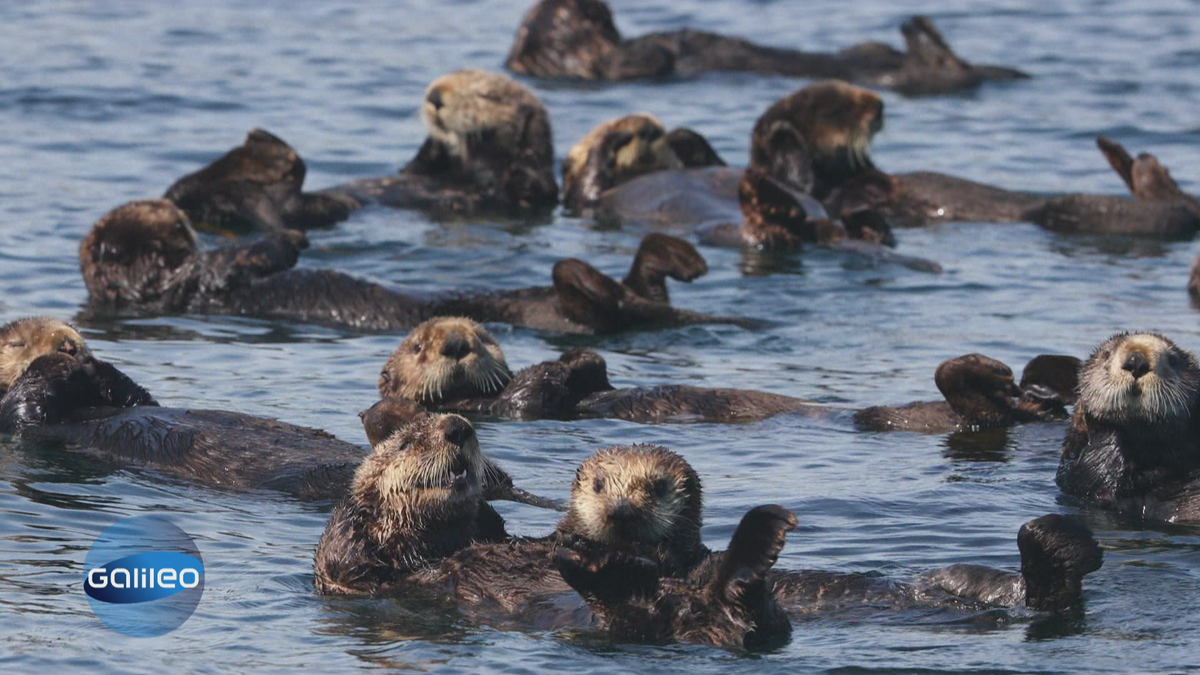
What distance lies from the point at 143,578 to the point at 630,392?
9.48 ft

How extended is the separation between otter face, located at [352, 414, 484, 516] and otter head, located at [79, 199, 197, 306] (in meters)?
4.66

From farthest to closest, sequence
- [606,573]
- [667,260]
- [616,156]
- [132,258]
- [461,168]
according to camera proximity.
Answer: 1. [461,168]
2. [616,156]
3. [132,258]
4. [667,260]
5. [606,573]

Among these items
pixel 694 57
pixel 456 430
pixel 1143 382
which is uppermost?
pixel 694 57

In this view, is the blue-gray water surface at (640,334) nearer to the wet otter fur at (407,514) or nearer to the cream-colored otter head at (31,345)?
the wet otter fur at (407,514)

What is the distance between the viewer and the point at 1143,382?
20.4 feet

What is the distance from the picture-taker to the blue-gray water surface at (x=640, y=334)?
16.8 feet

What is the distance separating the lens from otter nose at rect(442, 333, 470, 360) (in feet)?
26.3

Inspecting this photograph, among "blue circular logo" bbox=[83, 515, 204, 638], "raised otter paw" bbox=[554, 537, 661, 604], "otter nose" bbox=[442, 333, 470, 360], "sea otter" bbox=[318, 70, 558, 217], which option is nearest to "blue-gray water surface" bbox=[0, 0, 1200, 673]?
"blue circular logo" bbox=[83, 515, 204, 638]

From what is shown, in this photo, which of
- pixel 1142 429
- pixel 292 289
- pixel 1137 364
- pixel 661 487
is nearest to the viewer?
pixel 661 487

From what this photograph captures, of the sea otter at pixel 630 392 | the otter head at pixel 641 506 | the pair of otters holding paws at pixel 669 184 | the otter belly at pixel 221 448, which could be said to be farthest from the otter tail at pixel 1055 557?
the pair of otters holding paws at pixel 669 184

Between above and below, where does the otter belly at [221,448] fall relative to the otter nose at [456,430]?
below

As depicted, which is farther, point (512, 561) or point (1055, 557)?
point (512, 561)

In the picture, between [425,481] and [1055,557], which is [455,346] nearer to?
[425,481]

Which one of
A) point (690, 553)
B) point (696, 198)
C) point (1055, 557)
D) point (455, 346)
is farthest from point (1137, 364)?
point (696, 198)
